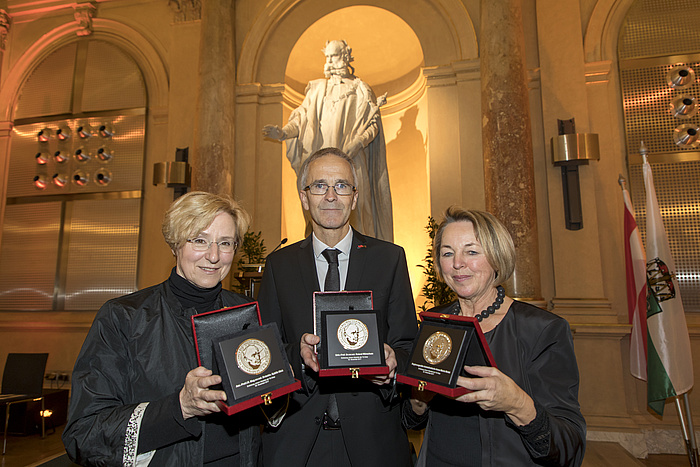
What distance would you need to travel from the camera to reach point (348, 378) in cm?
197

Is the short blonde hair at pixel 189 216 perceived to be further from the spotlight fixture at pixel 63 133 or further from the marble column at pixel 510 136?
the spotlight fixture at pixel 63 133

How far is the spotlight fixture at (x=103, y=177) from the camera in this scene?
7.73 m

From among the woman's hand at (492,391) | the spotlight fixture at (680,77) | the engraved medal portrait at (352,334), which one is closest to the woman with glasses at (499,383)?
the woman's hand at (492,391)

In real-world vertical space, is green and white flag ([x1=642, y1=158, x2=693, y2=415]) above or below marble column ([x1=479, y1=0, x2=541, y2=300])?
below

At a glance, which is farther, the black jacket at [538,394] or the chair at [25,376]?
the chair at [25,376]

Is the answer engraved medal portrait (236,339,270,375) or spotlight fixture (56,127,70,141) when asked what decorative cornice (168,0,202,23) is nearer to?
spotlight fixture (56,127,70,141)

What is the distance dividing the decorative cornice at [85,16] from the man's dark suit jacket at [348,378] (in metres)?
8.06

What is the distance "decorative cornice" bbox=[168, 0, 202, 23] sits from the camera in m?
7.39

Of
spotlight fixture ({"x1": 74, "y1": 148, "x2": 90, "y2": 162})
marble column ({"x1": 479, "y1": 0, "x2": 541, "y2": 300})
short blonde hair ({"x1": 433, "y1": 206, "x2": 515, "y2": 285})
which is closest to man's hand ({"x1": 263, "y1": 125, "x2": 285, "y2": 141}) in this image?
marble column ({"x1": 479, "y1": 0, "x2": 541, "y2": 300})

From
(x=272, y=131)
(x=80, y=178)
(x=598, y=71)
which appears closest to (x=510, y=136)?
(x=598, y=71)

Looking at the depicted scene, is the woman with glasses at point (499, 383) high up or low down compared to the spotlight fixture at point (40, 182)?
down

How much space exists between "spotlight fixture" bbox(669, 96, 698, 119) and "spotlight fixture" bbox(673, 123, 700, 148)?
0.15 metres

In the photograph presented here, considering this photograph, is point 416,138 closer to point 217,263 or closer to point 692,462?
point 692,462

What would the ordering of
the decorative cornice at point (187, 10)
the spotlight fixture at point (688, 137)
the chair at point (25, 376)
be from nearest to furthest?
the chair at point (25, 376)
the spotlight fixture at point (688, 137)
the decorative cornice at point (187, 10)
